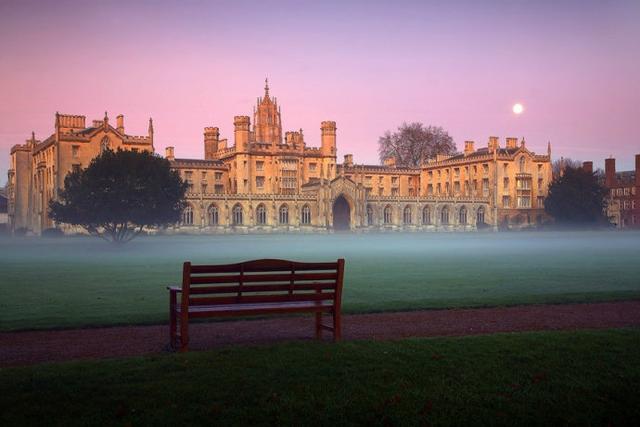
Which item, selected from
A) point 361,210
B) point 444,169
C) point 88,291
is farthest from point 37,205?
point 88,291

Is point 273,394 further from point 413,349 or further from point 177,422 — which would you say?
point 413,349

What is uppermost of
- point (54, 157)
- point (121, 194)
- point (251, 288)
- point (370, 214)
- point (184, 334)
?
point (54, 157)

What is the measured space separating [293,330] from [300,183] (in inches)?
3296

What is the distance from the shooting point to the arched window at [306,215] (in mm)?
87794

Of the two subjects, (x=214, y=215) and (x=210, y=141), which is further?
(x=210, y=141)

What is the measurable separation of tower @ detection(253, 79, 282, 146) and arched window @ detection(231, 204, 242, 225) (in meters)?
23.1

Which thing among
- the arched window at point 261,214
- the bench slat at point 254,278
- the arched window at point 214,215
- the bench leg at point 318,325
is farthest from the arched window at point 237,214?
the bench slat at point 254,278

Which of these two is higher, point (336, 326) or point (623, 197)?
point (623, 197)

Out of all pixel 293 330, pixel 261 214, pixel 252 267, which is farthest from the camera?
pixel 261 214

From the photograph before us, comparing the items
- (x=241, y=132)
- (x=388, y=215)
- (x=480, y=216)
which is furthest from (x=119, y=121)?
(x=480, y=216)

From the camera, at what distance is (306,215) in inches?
3467

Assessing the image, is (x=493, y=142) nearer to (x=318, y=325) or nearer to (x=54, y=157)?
(x=54, y=157)

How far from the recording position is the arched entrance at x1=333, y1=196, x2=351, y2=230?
3548 inches

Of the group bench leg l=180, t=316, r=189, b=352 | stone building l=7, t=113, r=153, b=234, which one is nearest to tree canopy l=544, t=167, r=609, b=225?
stone building l=7, t=113, r=153, b=234
